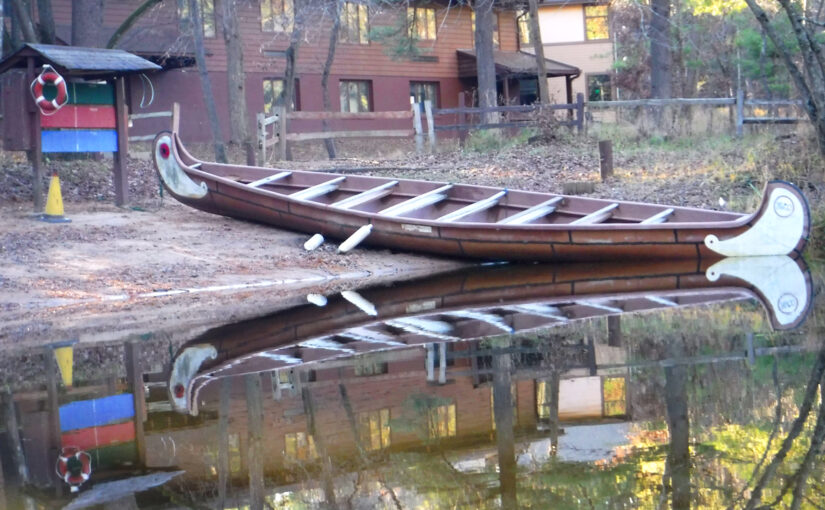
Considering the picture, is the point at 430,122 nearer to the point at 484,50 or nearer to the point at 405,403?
the point at 484,50

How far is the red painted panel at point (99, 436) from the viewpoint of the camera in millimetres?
5359

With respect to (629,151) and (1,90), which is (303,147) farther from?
(1,90)

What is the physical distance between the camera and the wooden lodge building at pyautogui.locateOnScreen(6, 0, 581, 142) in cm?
2809

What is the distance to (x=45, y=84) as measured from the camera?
14.0 metres

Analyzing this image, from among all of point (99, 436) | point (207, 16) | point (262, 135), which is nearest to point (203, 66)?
point (262, 135)

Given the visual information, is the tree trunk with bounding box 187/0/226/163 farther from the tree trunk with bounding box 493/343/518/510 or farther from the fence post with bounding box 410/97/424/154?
the tree trunk with bounding box 493/343/518/510

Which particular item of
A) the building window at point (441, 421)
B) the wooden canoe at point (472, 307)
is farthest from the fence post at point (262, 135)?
the building window at point (441, 421)

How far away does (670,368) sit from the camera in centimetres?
640

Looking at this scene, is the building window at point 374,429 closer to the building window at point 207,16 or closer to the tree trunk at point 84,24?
the tree trunk at point 84,24

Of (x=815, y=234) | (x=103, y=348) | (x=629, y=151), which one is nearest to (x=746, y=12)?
(x=629, y=151)

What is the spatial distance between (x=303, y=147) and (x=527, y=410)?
Result: 84.5 feet

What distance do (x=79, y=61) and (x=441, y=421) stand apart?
34.5 feet

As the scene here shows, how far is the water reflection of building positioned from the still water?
0.02 m

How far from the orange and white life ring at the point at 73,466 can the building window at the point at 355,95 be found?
2908 centimetres
